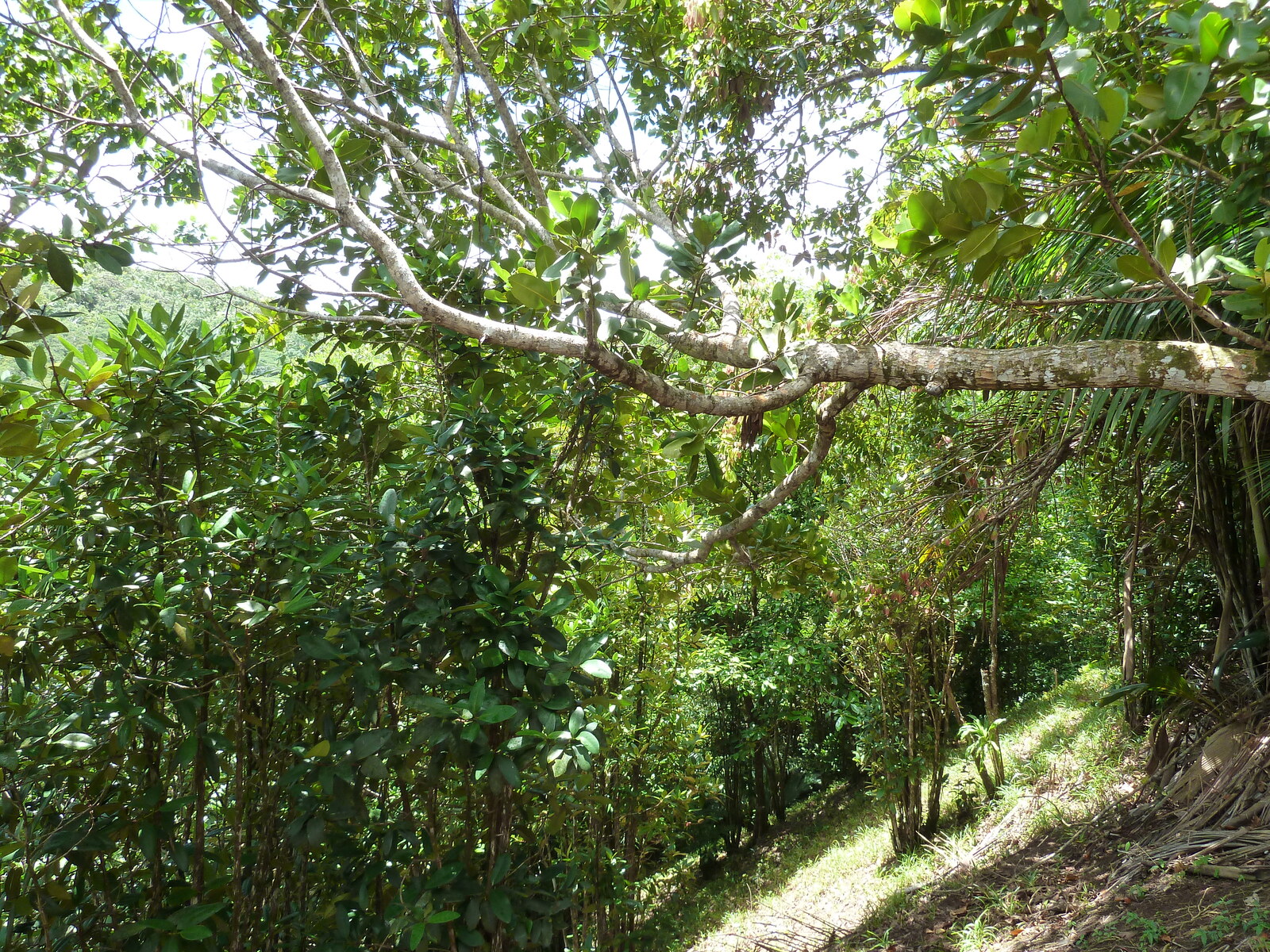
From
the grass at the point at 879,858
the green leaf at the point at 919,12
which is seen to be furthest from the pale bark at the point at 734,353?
the grass at the point at 879,858

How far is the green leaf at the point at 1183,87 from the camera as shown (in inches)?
52.9

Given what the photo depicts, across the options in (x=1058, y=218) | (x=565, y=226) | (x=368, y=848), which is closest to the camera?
(x=565, y=226)

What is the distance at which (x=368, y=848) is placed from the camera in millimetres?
2146

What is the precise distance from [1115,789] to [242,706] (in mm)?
4190

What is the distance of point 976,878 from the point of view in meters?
3.92

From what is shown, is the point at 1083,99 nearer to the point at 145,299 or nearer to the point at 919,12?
the point at 919,12

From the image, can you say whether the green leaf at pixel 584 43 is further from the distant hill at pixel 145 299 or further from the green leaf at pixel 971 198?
the green leaf at pixel 971 198

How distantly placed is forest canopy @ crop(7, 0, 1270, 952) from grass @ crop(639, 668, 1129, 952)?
114cm

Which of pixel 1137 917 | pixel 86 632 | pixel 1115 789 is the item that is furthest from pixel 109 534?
pixel 1115 789

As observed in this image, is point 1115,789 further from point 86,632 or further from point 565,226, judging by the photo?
point 86,632

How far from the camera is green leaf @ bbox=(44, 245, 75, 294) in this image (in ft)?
4.90

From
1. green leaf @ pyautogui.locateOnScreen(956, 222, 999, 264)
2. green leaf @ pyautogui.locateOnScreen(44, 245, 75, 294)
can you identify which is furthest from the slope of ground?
green leaf @ pyautogui.locateOnScreen(44, 245, 75, 294)

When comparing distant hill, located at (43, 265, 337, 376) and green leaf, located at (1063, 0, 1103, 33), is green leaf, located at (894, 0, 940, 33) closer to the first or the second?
green leaf, located at (1063, 0, 1103, 33)

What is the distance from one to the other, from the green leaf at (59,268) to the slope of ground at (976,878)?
3578mm
